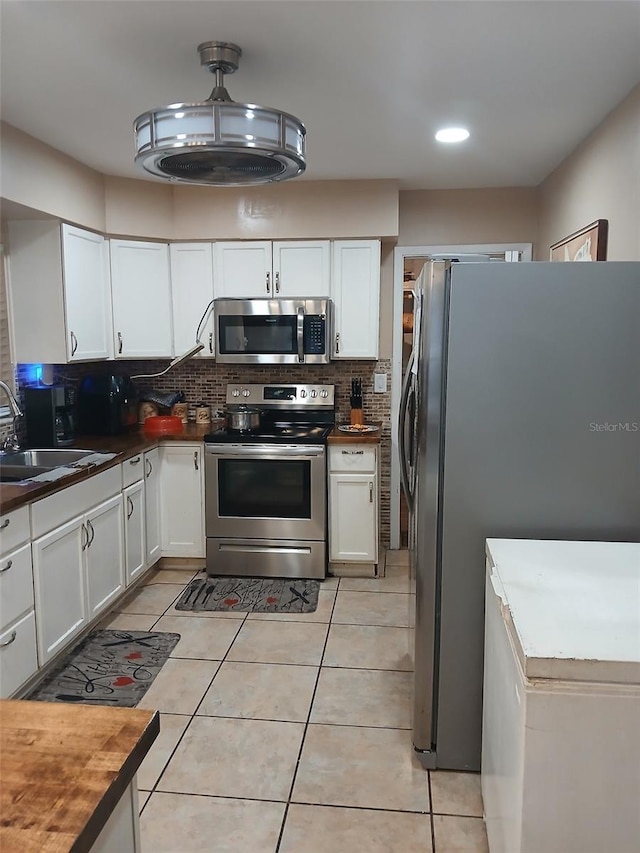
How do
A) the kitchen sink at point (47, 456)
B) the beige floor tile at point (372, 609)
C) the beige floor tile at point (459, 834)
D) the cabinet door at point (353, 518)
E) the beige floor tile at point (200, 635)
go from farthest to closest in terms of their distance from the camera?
the cabinet door at point (353, 518) → the beige floor tile at point (372, 609) → the kitchen sink at point (47, 456) → the beige floor tile at point (200, 635) → the beige floor tile at point (459, 834)

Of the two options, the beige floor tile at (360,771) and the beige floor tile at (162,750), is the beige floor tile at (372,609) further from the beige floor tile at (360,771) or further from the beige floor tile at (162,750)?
the beige floor tile at (162,750)

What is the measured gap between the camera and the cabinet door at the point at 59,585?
2805mm

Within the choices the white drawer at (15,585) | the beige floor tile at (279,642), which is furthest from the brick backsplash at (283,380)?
the white drawer at (15,585)

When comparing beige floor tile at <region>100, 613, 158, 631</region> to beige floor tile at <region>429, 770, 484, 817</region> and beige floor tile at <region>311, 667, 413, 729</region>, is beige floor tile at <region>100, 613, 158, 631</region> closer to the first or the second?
beige floor tile at <region>311, 667, 413, 729</region>

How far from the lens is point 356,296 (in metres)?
4.28

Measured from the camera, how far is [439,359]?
7.19ft

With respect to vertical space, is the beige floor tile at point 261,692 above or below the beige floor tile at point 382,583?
below

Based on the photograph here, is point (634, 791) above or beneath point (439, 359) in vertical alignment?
beneath

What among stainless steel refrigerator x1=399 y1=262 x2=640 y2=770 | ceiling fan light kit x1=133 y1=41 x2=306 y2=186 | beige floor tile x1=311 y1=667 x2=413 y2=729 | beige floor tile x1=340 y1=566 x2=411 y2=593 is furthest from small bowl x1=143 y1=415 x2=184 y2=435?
stainless steel refrigerator x1=399 y1=262 x2=640 y2=770

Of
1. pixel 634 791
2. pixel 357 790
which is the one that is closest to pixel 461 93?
pixel 634 791

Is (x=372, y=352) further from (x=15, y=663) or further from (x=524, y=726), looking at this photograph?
(x=524, y=726)

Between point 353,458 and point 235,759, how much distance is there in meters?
2.04

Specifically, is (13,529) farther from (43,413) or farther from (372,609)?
(372,609)

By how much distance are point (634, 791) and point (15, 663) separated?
226cm
